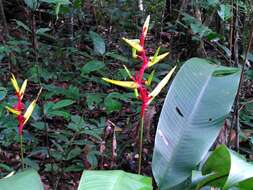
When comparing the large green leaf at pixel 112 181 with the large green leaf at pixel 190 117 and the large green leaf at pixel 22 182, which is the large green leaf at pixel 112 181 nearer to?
the large green leaf at pixel 22 182

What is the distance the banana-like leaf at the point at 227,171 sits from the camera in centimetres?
97

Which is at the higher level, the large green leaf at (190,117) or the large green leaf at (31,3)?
the large green leaf at (31,3)

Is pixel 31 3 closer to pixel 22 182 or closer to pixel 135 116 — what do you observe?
pixel 22 182

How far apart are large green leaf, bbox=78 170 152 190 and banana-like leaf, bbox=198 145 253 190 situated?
7.3 inches

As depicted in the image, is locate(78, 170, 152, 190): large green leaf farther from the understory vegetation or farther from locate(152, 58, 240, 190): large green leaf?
locate(152, 58, 240, 190): large green leaf

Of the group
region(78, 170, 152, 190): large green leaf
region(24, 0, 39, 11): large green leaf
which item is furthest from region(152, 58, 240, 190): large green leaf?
region(24, 0, 39, 11): large green leaf

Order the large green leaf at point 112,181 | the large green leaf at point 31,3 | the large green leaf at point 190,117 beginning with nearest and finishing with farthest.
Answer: the large green leaf at point 112,181 → the large green leaf at point 190,117 → the large green leaf at point 31,3

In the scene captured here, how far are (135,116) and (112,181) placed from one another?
149 cm

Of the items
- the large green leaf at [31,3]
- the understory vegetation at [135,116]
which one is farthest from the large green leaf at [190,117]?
the large green leaf at [31,3]

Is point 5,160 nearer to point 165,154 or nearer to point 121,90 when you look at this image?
point 121,90

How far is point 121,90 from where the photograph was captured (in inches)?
112

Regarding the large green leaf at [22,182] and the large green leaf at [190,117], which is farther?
the large green leaf at [190,117]

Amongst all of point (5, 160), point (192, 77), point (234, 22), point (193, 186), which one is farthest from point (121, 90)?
point (193, 186)

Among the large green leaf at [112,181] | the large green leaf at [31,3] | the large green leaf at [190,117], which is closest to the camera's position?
the large green leaf at [112,181]
